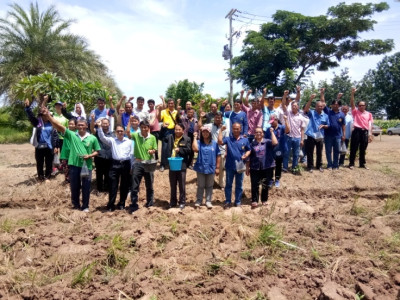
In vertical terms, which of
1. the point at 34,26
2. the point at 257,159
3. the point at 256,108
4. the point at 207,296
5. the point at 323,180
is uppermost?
the point at 34,26

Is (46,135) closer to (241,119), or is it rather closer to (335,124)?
(241,119)

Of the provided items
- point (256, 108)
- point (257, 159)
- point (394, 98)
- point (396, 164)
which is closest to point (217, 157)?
point (257, 159)

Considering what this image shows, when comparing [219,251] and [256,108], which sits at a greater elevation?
[256,108]

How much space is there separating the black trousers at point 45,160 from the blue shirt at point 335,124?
664 centimetres

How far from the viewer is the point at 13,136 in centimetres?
1678

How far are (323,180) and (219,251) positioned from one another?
4899 millimetres

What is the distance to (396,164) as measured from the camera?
34.0ft

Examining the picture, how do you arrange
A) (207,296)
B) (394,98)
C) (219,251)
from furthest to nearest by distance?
1. (394,98)
2. (219,251)
3. (207,296)

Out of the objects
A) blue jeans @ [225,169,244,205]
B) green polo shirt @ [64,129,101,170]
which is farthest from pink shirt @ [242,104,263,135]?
green polo shirt @ [64,129,101,170]

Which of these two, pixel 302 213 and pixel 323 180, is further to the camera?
pixel 323 180

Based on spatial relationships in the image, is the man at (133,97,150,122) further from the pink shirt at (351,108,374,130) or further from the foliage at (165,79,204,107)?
the foliage at (165,79,204,107)

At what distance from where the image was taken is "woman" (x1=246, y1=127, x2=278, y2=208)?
625 centimetres

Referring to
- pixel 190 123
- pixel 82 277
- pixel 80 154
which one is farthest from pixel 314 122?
pixel 82 277

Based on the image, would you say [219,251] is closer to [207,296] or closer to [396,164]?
[207,296]
